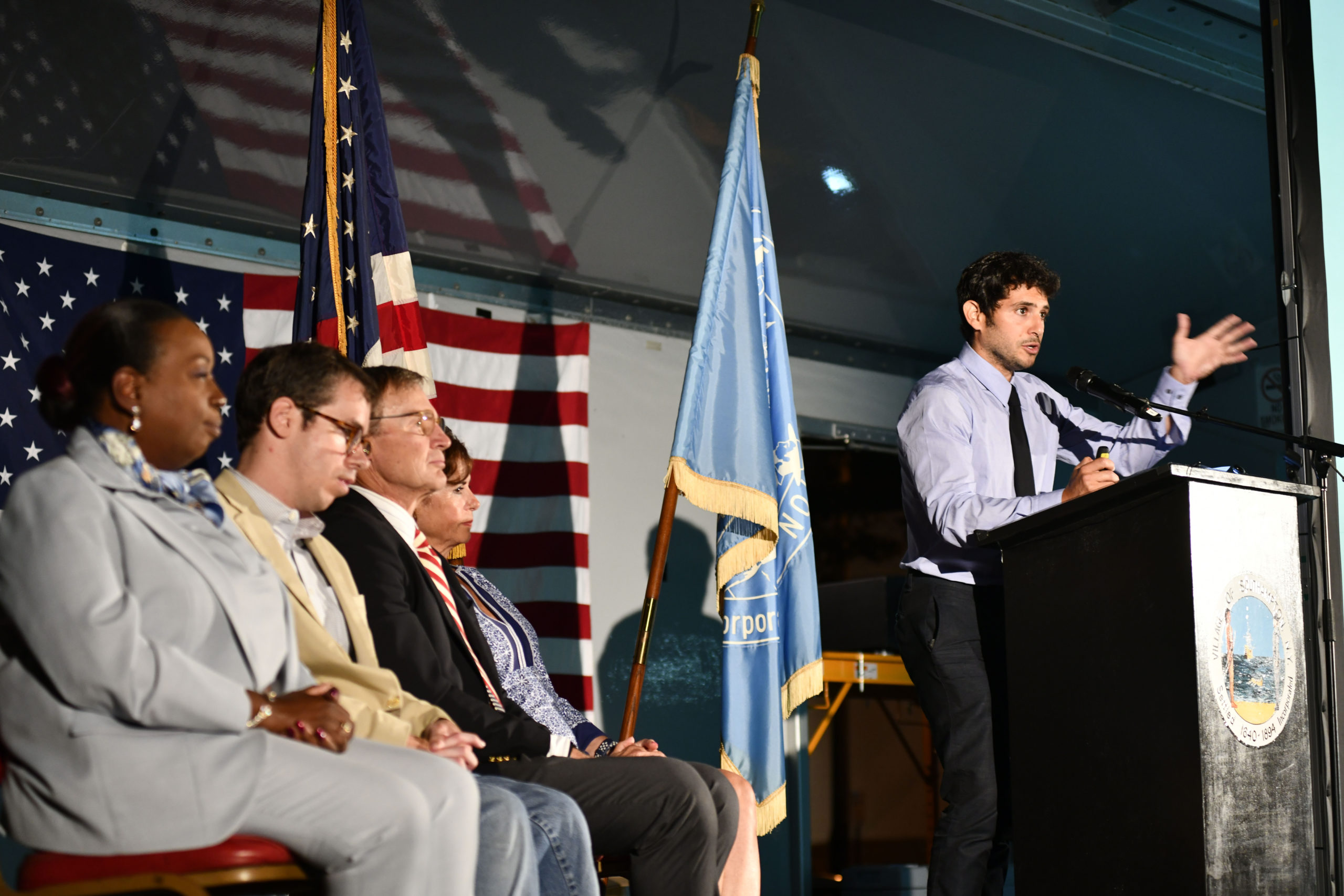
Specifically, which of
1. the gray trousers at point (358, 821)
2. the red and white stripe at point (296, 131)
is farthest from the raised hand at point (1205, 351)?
the red and white stripe at point (296, 131)

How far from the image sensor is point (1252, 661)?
2227 mm

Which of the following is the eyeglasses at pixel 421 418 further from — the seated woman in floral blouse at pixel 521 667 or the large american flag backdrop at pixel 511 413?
the large american flag backdrop at pixel 511 413


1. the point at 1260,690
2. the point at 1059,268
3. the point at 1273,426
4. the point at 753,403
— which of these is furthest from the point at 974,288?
the point at 1273,426

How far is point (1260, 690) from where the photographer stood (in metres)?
2.23

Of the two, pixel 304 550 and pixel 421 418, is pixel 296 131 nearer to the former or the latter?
pixel 421 418

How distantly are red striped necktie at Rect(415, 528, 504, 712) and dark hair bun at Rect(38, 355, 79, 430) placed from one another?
0.86 meters

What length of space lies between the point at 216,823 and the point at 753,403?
2354mm

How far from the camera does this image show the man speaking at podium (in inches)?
107

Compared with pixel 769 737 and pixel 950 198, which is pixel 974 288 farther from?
pixel 950 198

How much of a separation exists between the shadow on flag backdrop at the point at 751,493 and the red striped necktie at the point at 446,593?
107 centimetres

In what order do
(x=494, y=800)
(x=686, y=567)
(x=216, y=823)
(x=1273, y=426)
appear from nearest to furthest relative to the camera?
1. (x=216, y=823)
2. (x=494, y=800)
3. (x=686, y=567)
4. (x=1273, y=426)

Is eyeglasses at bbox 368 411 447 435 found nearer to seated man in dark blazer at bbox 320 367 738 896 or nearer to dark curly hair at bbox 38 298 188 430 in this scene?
seated man in dark blazer at bbox 320 367 738 896

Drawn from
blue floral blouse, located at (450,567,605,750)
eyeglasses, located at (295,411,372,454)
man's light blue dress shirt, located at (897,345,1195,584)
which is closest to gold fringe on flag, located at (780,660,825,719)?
man's light blue dress shirt, located at (897,345,1195,584)

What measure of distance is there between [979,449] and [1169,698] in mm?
955
